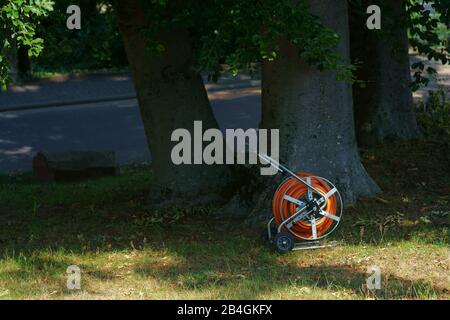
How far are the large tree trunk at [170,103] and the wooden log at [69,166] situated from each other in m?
3.37

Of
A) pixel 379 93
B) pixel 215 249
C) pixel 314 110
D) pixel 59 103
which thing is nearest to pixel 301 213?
pixel 215 249

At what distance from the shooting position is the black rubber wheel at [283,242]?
8.59m

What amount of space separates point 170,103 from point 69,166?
3.94 metres

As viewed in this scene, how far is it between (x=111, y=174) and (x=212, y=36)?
5.65 metres

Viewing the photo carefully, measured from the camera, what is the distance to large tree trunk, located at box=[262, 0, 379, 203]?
9.88 meters

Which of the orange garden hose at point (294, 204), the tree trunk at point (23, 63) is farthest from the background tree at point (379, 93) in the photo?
the tree trunk at point (23, 63)

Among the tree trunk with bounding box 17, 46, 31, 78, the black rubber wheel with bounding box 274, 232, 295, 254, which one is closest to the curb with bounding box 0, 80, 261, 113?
the tree trunk with bounding box 17, 46, 31, 78

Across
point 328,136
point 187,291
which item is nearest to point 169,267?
point 187,291

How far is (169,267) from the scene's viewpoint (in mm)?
8438

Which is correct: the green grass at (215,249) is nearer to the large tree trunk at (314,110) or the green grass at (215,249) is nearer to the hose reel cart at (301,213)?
the hose reel cart at (301,213)

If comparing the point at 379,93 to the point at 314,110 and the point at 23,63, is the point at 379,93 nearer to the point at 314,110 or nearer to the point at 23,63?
the point at 314,110

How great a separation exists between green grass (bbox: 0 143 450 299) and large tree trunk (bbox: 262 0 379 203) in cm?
61

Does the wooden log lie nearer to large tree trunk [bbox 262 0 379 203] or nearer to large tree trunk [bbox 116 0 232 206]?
large tree trunk [bbox 116 0 232 206]

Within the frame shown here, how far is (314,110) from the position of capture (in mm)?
9922
